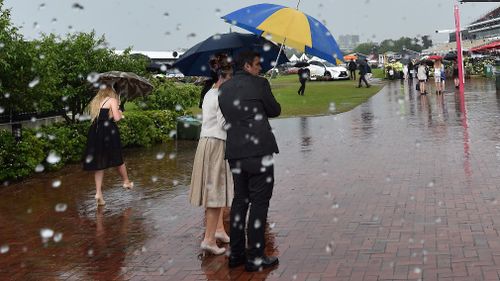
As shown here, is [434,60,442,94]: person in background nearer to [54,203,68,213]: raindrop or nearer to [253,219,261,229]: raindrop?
[54,203,68,213]: raindrop

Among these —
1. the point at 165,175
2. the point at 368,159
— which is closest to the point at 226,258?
the point at 165,175

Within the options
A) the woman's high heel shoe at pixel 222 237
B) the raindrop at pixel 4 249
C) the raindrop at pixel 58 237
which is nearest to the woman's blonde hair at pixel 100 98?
the raindrop at pixel 58 237

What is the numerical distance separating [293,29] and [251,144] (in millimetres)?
1060

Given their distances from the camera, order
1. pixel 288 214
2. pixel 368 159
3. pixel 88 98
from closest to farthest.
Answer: pixel 288 214, pixel 368 159, pixel 88 98

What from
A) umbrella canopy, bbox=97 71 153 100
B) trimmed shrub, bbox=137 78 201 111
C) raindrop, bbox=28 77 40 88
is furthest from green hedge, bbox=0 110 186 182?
umbrella canopy, bbox=97 71 153 100

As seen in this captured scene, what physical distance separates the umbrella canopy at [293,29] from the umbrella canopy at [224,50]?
0.34 meters

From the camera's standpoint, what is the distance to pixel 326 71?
44.4m

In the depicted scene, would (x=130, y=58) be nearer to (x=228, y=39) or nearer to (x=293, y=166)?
(x=293, y=166)

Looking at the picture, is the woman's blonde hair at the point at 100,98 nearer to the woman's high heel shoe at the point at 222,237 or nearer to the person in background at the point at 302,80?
the woman's high heel shoe at the point at 222,237

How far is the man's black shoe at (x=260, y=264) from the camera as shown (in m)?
4.92

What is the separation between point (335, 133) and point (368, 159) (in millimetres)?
4052

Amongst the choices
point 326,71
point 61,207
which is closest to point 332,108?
point 61,207

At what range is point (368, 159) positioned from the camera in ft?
33.5

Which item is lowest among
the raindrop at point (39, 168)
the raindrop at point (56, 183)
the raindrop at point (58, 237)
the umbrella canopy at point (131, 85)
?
the raindrop at point (58, 237)
